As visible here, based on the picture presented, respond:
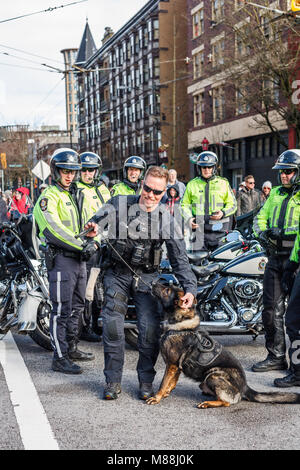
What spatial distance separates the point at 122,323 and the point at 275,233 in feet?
5.98

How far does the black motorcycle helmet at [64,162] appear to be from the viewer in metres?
5.73

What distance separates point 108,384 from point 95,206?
2.97 m

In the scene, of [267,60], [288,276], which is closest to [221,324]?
[288,276]

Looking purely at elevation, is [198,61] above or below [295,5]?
above

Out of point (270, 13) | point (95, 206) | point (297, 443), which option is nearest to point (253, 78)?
point (270, 13)

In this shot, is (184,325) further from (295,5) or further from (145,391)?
(295,5)

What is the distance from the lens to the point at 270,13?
20.7 m

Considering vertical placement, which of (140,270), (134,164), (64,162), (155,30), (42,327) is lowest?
(42,327)

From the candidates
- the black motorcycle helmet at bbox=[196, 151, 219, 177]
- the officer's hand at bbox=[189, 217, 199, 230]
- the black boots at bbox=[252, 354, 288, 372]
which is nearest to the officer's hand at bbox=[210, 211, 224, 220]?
the officer's hand at bbox=[189, 217, 199, 230]

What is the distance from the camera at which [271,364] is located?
586 centimetres

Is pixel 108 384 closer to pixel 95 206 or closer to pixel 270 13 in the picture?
pixel 95 206

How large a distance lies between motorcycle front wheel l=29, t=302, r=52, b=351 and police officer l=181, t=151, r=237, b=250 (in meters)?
2.34

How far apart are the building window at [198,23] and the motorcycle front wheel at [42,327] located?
33.9m

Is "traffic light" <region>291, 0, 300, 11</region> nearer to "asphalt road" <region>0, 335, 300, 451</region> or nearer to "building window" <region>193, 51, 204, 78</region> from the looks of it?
"asphalt road" <region>0, 335, 300, 451</region>
